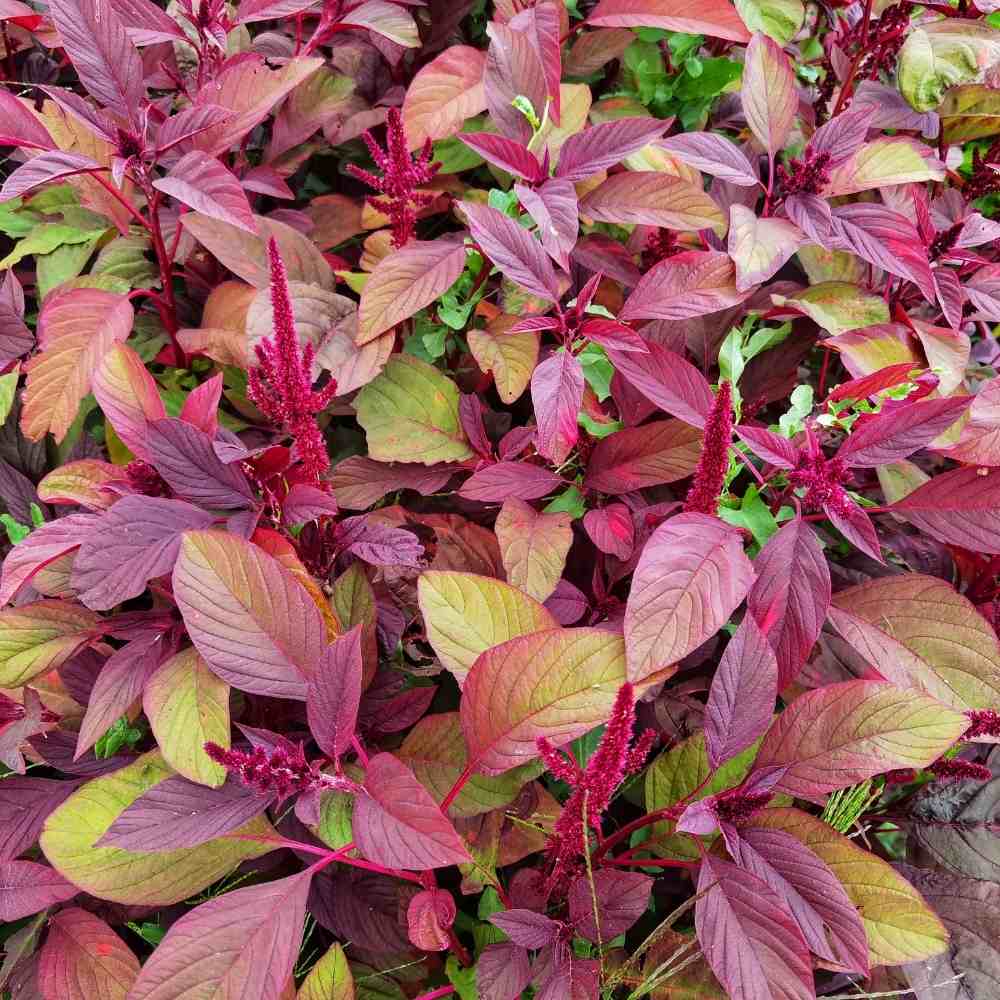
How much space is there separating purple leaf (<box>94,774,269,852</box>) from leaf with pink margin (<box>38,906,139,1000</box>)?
0.65 feet

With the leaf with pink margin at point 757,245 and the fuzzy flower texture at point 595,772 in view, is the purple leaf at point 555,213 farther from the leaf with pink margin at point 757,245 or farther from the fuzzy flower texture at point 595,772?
the fuzzy flower texture at point 595,772

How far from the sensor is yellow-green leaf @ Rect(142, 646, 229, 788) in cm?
69

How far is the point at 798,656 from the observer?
2.47 ft

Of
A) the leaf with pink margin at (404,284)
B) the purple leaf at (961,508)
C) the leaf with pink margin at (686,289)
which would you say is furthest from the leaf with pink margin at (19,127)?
the purple leaf at (961,508)

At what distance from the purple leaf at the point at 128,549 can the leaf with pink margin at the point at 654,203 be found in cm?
55

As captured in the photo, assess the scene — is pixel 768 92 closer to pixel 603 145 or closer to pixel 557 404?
pixel 603 145

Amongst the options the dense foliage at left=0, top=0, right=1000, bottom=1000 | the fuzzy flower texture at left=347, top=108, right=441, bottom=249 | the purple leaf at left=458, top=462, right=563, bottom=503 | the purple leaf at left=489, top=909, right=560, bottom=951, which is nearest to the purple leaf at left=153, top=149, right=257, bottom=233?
the dense foliage at left=0, top=0, right=1000, bottom=1000

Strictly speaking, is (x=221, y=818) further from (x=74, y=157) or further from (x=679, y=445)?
(x=74, y=157)

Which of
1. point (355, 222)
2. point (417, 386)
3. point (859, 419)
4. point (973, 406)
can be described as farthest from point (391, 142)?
point (973, 406)

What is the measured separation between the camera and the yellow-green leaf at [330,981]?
2.44 feet

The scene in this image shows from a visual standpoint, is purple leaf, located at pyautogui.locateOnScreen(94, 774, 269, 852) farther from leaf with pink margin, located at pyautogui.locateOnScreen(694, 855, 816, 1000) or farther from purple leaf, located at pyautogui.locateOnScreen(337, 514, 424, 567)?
leaf with pink margin, located at pyautogui.locateOnScreen(694, 855, 816, 1000)

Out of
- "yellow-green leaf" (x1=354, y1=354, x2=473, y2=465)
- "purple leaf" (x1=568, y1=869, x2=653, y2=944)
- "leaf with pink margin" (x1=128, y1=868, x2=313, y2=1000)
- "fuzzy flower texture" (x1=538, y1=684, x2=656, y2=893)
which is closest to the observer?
"fuzzy flower texture" (x1=538, y1=684, x2=656, y2=893)

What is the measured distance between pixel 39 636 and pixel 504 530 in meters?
0.43

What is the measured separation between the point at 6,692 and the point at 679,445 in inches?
27.5
